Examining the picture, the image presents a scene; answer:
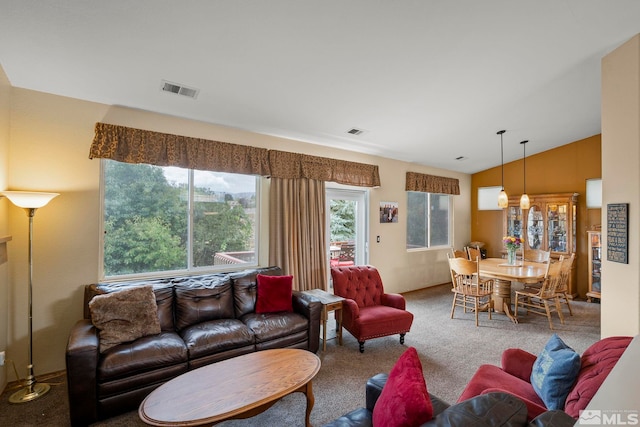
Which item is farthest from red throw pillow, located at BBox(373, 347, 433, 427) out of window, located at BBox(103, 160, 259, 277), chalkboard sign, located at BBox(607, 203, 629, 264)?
window, located at BBox(103, 160, 259, 277)

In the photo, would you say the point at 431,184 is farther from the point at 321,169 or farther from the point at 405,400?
the point at 405,400

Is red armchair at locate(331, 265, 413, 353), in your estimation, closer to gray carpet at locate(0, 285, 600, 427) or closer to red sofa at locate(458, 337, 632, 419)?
Result: gray carpet at locate(0, 285, 600, 427)

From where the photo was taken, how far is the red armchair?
128 inches

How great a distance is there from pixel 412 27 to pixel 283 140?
7.43ft

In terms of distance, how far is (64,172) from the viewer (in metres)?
2.80

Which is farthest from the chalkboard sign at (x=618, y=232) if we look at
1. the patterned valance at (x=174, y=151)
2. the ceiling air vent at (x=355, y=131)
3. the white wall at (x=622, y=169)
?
the patterned valance at (x=174, y=151)

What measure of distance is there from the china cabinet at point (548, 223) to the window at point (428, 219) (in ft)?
3.96

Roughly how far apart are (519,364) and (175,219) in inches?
139

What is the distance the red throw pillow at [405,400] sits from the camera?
1106 millimetres

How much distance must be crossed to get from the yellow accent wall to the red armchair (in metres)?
4.32

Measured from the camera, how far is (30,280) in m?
2.48

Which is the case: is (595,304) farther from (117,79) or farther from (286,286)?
(117,79)

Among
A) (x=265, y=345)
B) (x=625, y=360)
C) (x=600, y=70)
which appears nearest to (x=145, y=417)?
(x=265, y=345)

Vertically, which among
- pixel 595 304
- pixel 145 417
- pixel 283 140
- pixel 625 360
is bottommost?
pixel 595 304
